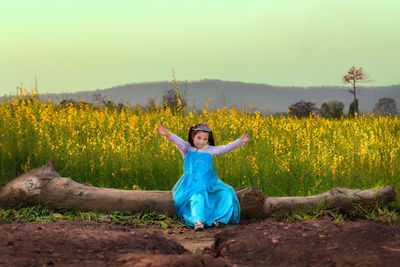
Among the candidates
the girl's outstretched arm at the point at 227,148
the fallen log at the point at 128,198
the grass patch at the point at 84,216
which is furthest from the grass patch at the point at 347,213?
the grass patch at the point at 84,216

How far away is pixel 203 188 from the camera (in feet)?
19.8

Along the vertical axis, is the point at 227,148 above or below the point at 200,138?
below

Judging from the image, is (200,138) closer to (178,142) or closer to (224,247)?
(178,142)

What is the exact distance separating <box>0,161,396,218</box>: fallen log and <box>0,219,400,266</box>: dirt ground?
148cm

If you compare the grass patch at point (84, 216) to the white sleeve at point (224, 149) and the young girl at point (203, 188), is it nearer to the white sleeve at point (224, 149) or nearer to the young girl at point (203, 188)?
the young girl at point (203, 188)

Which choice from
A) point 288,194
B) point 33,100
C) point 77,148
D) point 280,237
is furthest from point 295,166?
point 33,100

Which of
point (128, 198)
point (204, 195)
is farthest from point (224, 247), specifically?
point (128, 198)

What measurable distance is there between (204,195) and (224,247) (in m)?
1.89

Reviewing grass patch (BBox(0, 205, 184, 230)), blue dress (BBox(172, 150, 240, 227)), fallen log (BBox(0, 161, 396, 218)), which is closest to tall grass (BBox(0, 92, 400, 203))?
fallen log (BBox(0, 161, 396, 218))

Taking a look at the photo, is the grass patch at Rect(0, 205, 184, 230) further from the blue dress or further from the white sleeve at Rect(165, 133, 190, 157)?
the white sleeve at Rect(165, 133, 190, 157)

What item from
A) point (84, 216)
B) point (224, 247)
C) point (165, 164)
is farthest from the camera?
point (165, 164)

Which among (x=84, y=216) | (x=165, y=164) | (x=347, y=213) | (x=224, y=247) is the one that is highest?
(x=165, y=164)

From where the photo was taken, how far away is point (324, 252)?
3826 millimetres

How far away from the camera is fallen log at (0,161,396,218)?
19.8 ft
